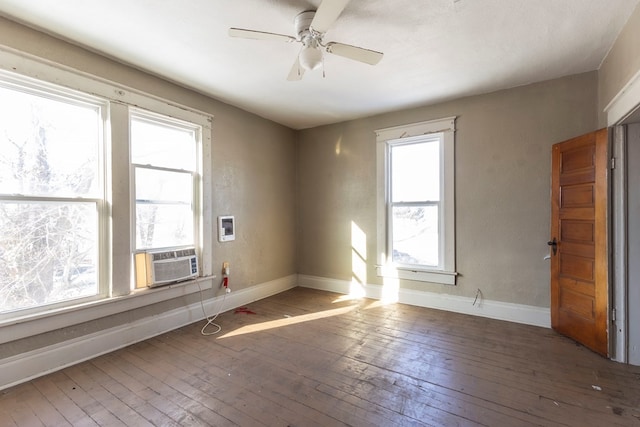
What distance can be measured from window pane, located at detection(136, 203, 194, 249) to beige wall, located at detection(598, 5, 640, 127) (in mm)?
4118

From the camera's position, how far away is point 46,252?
2.34 metres

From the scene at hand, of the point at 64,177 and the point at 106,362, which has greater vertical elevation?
the point at 64,177

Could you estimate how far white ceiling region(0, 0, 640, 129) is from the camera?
6.55 feet

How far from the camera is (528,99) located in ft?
10.5

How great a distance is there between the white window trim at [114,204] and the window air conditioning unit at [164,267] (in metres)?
0.08

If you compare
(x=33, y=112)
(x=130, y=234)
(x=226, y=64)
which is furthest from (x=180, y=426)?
(x=226, y=64)

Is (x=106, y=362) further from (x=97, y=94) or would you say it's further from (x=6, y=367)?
(x=97, y=94)

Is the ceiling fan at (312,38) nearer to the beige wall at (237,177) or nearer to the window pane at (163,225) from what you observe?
the beige wall at (237,177)

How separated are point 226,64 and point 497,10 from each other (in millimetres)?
2275

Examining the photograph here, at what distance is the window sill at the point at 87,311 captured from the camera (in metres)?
2.13

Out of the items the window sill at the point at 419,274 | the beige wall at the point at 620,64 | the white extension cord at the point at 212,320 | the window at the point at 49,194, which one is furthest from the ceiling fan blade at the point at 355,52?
the white extension cord at the point at 212,320

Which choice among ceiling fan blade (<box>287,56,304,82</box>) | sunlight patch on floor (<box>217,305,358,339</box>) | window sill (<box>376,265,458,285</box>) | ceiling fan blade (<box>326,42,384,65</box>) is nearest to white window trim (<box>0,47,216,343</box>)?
sunlight patch on floor (<box>217,305,358,339</box>)

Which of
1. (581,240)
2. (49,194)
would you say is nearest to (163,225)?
(49,194)

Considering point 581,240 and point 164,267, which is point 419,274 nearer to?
point 581,240
